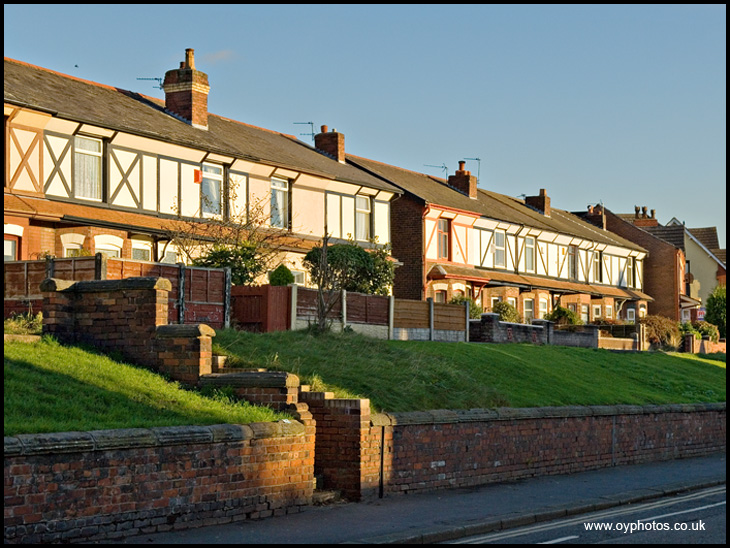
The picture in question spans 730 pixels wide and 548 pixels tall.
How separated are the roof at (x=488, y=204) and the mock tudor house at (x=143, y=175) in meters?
5.01

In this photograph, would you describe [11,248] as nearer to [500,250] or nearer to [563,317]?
[563,317]

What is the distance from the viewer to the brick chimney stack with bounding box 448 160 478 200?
5019cm

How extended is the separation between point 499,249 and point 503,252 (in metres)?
0.41

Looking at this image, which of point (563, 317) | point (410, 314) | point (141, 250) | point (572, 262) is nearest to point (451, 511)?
point (410, 314)

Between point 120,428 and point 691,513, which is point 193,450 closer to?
point 120,428

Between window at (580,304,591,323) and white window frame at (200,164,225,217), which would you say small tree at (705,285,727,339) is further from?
white window frame at (200,164,225,217)

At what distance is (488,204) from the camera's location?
5041 centimetres

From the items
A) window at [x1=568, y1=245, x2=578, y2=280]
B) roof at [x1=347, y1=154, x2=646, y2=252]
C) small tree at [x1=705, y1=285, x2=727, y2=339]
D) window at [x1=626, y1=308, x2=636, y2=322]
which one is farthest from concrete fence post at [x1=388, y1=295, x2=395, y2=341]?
small tree at [x1=705, y1=285, x2=727, y2=339]

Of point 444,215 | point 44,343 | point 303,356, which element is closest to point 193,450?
point 44,343

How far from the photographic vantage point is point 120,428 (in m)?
11.8

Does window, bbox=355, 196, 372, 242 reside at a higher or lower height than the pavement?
higher

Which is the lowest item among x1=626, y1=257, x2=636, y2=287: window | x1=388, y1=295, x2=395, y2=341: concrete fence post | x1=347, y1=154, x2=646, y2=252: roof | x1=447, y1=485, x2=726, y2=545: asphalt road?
x1=447, y1=485, x2=726, y2=545: asphalt road

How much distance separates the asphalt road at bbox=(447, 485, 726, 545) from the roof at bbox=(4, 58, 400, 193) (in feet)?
57.1

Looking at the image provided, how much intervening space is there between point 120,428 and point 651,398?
49.4ft
